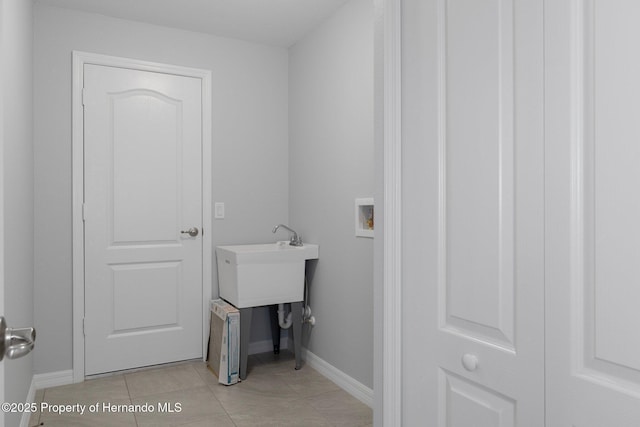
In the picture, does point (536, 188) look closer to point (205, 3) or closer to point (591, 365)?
point (591, 365)

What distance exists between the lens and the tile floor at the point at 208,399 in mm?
2459

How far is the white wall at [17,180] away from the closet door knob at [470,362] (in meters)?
1.63

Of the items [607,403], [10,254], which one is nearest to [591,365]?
[607,403]

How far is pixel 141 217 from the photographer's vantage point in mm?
3211

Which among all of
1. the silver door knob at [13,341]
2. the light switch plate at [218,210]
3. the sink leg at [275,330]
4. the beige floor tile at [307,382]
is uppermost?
the light switch plate at [218,210]

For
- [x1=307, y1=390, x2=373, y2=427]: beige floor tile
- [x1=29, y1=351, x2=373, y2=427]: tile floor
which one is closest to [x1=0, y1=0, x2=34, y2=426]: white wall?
[x1=29, y1=351, x2=373, y2=427]: tile floor

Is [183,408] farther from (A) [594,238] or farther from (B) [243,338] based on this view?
(A) [594,238]

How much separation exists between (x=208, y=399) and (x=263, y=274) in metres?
0.85

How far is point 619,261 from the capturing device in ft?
2.85

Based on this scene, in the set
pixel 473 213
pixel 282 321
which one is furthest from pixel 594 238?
pixel 282 321

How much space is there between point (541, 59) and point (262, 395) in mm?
2482

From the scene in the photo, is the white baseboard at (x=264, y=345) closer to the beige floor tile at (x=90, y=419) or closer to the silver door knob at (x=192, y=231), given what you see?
the silver door knob at (x=192, y=231)

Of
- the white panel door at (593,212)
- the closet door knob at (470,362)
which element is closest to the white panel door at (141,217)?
the closet door knob at (470,362)

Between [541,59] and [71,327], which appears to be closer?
[541,59]
